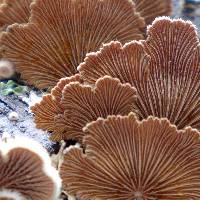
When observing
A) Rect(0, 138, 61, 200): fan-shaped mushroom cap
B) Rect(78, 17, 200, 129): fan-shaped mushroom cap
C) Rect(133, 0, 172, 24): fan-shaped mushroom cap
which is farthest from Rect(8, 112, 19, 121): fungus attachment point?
Rect(133, 0, 172, 24): fan-shaped mushroom cap

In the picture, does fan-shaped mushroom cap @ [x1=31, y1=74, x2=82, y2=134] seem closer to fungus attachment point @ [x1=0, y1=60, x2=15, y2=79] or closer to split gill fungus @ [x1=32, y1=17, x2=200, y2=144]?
split gill fungus @ [x1=32, y1=17, x2=200, y2=144]

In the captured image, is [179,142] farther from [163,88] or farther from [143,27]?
[143,27]

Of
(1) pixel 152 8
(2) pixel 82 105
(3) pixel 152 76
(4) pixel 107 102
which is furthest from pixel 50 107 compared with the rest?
(1) pixel 152 8

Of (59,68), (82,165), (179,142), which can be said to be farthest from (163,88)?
(59,68)

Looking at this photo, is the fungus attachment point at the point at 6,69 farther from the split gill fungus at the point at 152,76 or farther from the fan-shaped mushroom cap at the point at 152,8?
the fan-shaped mushroom cap at the point at 152,8

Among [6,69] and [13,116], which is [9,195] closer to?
[13,116]
